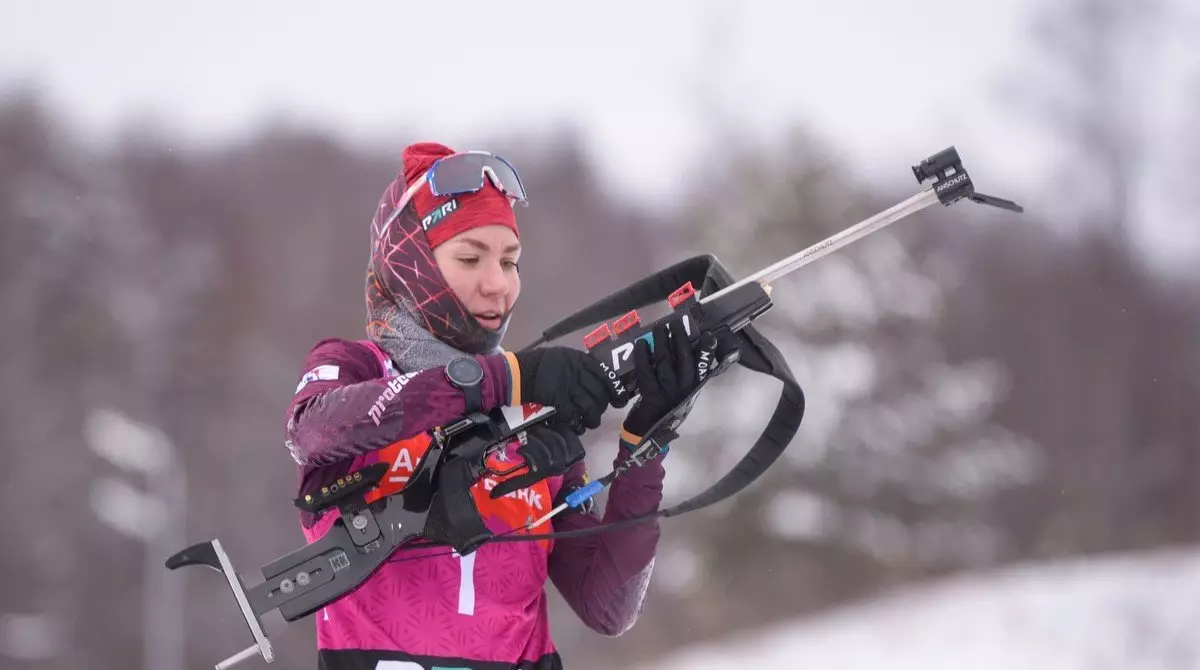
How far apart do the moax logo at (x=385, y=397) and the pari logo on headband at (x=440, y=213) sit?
399 mm

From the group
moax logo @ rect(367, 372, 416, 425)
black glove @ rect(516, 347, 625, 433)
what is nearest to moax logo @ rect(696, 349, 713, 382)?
black glove @ rect(516, 347, 625, 433)

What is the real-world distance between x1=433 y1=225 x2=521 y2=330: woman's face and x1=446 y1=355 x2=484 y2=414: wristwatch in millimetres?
276

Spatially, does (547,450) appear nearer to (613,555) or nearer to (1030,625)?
(613,555)

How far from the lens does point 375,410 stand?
209 centimetres

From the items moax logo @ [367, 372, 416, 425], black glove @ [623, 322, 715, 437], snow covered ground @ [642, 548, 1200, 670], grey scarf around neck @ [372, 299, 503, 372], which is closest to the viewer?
moax logo @ [367, 372, 416, 425]

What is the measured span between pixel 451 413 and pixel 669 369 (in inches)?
15.8

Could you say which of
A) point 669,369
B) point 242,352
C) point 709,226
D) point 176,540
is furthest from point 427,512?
point 242,352

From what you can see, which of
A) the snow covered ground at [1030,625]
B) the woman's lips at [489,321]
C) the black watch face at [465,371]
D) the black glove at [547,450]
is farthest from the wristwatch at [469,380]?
the snow covered ground at [1030,625]

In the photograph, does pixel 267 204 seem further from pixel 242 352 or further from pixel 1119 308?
pixel 1119 308

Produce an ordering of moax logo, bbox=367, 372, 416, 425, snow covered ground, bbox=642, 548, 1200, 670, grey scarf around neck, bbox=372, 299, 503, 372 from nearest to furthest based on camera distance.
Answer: moax logo, bbox=367, 372, 416, 425
grey scarf around neck, bbox=372, 299, 503, 372
snow covered ground, bbox=642, 548, 1200, 670

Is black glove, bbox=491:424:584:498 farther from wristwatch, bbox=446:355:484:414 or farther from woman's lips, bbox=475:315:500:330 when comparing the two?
woman's lips, bbox=475:315:500:330

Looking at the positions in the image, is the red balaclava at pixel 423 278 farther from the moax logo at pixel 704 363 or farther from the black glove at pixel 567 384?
the moax logo at pixel 704 363

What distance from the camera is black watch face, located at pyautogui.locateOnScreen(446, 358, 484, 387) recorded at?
2107 mm

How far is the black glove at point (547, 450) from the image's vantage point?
2.20 m
